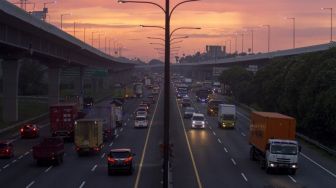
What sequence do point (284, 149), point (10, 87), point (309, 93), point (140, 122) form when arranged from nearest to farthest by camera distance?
point (284, 149) < point (309, 93) < point (140, 122) < point (10, 87)

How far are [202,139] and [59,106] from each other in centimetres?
1296

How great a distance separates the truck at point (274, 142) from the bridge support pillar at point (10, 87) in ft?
120

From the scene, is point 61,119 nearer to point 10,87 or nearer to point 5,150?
point 5,150

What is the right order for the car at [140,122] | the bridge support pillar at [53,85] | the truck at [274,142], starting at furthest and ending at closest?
the bridge support pillar at [53,85]
the car at [140,122]
the truck at [274,142]

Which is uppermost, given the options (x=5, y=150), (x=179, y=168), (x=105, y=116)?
(x=105, y=116)

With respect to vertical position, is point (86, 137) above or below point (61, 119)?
below

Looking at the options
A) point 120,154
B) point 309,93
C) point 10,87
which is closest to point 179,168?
point 120,154

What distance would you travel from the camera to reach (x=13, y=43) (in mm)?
66062

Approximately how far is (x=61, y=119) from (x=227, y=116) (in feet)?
71.7


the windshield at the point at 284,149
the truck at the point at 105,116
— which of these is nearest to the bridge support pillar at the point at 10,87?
the truck at the point at 105,116

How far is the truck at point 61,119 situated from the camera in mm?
64375

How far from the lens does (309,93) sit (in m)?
66.2

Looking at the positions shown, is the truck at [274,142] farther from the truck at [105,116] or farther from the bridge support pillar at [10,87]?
the bridge support pillar at [10,87]

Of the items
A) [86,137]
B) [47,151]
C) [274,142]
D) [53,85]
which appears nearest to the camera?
[274,142]
